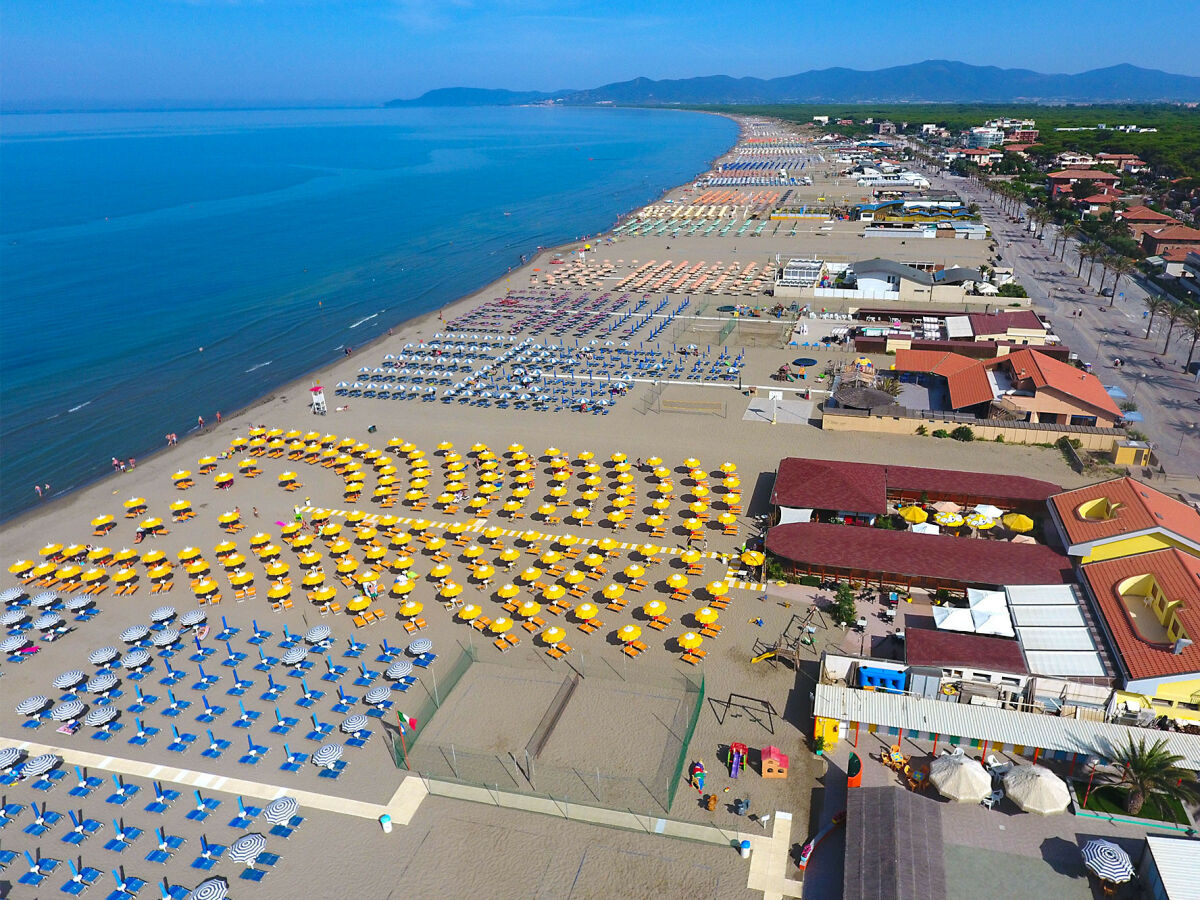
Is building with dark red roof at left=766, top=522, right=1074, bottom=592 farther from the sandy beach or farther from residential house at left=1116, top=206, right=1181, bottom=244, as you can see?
residential house at left=1116, top=206, right=1181, bottom=244

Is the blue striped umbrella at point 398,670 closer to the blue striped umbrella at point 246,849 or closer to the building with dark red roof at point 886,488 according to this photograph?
the blue striped umbrella at point 246,849

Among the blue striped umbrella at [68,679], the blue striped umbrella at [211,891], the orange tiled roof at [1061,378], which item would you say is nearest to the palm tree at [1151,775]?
the blue striped umbrella at [211,891]

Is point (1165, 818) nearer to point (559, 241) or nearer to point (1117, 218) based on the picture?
point (1117, 218)

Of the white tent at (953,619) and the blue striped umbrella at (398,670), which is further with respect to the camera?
the white tent at (953,619)

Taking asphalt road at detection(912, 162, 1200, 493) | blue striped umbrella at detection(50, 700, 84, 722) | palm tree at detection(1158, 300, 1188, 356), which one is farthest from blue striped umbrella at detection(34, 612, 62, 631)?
palm tree at detection(1158, 300, 1188, 356)

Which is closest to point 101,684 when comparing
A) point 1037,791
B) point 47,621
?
point 47,621

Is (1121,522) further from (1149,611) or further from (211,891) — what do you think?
(211,891)

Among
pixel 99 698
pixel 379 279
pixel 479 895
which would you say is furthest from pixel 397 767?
pixel 379 279

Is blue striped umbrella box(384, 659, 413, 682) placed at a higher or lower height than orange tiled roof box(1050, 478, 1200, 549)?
lower
